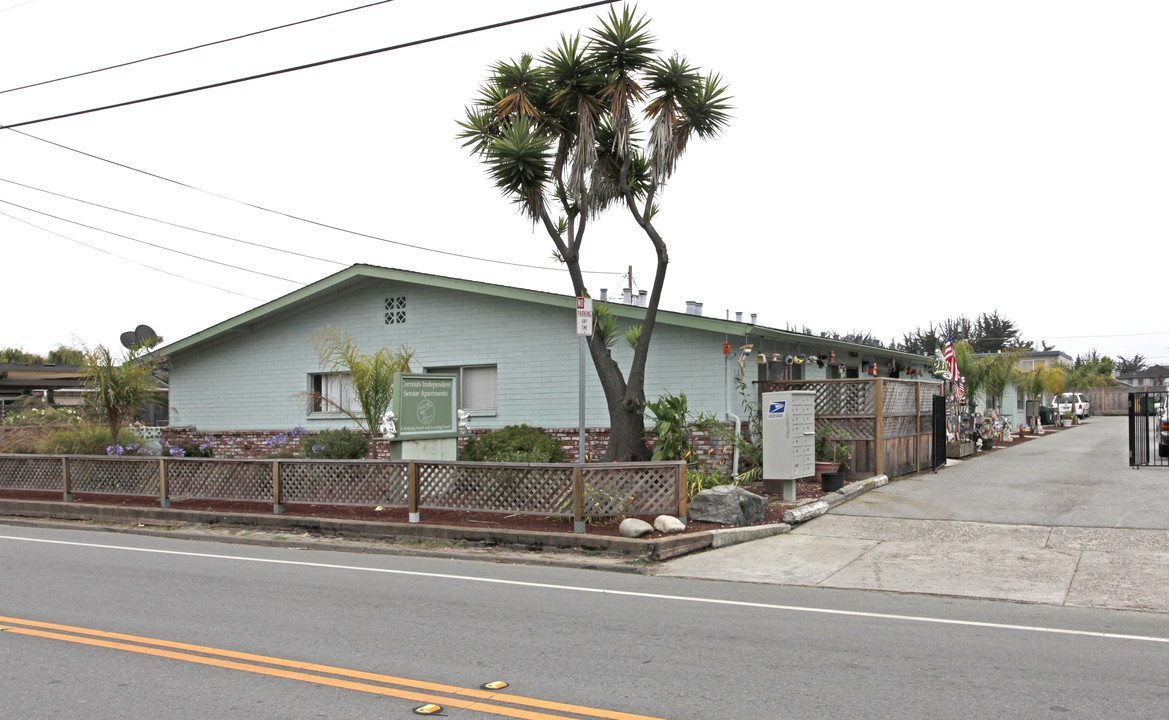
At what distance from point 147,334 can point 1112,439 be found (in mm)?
31183

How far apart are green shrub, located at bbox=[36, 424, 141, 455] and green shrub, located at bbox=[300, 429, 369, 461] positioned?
426 cm

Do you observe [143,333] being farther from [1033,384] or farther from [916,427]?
[1033,384]

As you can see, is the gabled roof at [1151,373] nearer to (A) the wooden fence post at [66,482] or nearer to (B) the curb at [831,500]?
(B) the curb at [831,500]

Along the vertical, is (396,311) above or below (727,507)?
above

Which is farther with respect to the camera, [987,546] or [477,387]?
[477,387]

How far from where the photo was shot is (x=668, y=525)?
37.6 feet

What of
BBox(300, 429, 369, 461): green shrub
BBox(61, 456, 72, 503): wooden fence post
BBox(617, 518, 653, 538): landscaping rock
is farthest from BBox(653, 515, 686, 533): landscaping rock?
BBox(61, 456, 72, 503): wooden fence post

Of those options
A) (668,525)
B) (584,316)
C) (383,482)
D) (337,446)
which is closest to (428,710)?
(668,525)

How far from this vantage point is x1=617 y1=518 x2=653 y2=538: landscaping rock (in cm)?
1119

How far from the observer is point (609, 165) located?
15.4 metres

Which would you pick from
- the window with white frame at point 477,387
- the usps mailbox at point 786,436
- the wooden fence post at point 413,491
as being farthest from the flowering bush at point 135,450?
the usps mailbox at point 786,436

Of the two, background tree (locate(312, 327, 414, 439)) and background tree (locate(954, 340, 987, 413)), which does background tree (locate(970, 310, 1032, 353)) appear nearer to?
background tree (locate(954, 340, 987, 413))

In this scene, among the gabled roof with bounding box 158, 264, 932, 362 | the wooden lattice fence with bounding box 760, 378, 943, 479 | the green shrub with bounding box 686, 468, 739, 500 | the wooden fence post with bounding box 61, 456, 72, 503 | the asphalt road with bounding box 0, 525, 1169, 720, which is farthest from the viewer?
the wooden lattice fence with bounding box 760, 378, 943, 479

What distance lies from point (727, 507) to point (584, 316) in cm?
328
